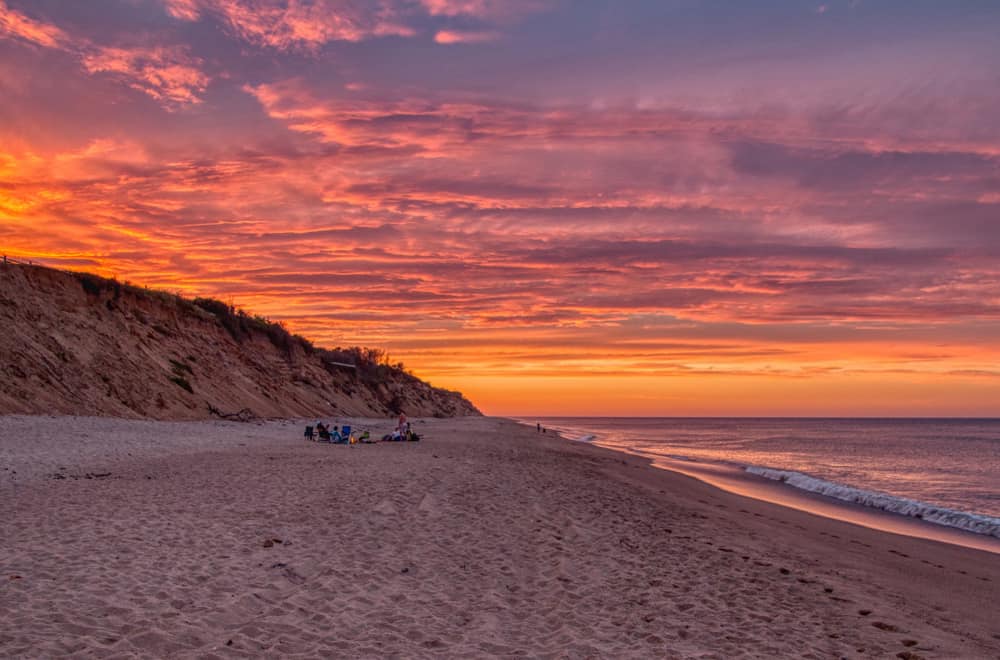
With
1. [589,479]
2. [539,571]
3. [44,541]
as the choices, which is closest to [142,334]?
[589,479]

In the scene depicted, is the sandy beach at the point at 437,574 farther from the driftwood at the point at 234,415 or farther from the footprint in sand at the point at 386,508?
the driftwood at the point at 234,415

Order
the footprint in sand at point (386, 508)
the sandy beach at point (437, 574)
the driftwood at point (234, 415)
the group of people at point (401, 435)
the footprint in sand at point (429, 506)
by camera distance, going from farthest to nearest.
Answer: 1. the driftwood at point (234, 415)
2. the group of people at point (401, 435)
3. the footprint in sand at point (429, 506)
4. the footprint in sand at point (386, 508)
5. the sandy beach at point (437, 574)

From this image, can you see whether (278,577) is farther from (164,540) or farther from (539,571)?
(539,571)

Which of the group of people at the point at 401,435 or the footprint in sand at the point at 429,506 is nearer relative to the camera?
the footprint in sand at the point at 429,506

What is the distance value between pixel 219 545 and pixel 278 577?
1606 millimetres

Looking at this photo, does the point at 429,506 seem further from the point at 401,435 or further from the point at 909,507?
the point at 401,435

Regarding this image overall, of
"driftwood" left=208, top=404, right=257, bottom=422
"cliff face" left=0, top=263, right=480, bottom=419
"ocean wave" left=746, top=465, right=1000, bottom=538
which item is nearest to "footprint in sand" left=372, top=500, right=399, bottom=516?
"ocean wave" left=746, top=465, right=1000, bottom=538

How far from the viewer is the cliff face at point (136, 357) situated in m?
27.8

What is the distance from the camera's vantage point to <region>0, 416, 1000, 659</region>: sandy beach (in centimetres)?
635

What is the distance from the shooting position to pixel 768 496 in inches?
886

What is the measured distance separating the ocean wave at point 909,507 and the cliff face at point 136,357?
1131 inches

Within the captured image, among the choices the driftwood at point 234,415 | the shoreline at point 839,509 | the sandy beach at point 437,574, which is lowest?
the shoreline at point 839,509

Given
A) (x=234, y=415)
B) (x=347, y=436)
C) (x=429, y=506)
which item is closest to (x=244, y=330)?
(x=234, y=415)

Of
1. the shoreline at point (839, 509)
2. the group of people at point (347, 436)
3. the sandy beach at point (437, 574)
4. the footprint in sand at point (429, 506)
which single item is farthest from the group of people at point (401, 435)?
the footprint in sand at point (429, 506)
